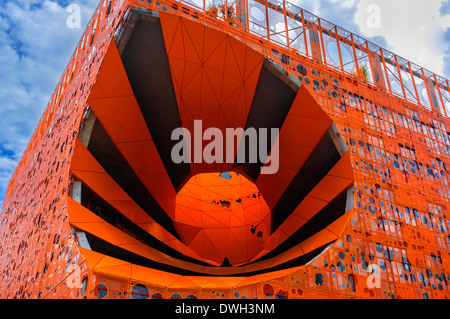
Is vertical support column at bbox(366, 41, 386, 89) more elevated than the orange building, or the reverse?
vertical support column at bbox(366, 41, 386, 89)

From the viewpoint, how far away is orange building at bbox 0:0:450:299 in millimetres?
10438

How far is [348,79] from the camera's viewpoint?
1409 cm

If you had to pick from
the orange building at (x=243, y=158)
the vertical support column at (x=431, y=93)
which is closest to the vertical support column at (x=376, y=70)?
the orange building at (x=243, y=158)

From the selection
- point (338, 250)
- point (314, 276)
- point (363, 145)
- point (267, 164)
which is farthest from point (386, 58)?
point (314, 276)

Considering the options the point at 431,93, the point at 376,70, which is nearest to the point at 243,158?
the point at 376,70

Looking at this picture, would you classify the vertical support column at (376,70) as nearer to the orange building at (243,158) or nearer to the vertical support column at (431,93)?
the orange building at (243,158)

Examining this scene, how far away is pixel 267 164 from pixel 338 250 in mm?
5210

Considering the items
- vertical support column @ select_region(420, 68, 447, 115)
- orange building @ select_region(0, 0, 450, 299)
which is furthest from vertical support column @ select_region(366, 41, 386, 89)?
vertical support column @ select_region(420, 68, 447, 115)

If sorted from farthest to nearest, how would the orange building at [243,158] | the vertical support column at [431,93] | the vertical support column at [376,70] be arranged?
the vertical support column at [431,93], the vertical support column at [376,70], the orange building at [243,158]

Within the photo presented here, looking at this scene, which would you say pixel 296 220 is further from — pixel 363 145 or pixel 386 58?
pixel 386 58

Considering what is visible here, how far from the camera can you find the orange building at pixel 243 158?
1044cm

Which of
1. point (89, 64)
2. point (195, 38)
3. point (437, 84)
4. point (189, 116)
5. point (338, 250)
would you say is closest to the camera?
point (338, 250)

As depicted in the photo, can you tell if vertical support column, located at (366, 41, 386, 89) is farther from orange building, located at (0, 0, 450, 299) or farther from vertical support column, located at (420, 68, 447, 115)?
vertical support column, located at (420, 68, 447, 115)

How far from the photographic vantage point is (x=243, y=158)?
52.2 feet
